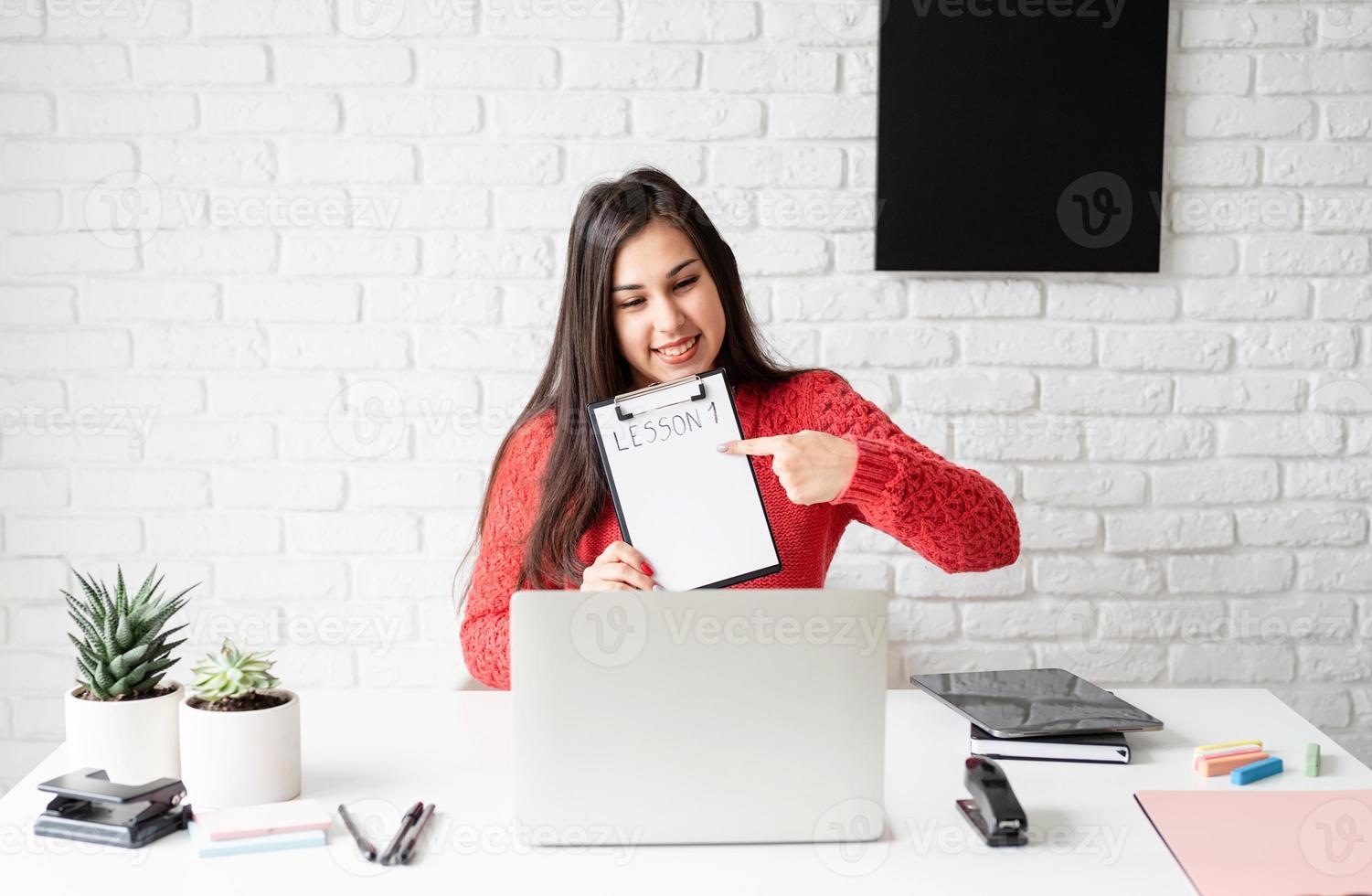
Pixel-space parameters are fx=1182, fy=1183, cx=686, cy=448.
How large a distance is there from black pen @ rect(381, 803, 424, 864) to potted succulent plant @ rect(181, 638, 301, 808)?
0.14 m

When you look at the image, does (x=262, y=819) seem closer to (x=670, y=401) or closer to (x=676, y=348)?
(x=670, y=401)

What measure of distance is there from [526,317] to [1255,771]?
148 cm

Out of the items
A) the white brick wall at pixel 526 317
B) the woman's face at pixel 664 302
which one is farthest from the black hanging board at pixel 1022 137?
the woman's face at pixel 664 302

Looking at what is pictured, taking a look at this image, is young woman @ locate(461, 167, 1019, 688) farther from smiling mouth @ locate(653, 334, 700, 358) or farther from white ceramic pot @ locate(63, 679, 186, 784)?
white ceramic pot @ locate(63, 679, 186, 784)

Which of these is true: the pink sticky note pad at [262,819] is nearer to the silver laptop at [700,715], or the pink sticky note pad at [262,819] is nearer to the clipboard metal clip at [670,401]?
the silver laptop at [700,715]

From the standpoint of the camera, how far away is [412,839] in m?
1.02

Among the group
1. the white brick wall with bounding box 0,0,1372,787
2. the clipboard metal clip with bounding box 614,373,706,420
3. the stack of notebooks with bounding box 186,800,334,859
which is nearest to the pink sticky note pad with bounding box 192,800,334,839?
the stack of notebooks with bounding box 186,800,334,859

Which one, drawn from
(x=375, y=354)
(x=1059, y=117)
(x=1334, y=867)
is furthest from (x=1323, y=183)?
(x=375, y=354)

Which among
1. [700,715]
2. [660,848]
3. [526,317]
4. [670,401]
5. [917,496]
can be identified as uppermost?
[526,317]

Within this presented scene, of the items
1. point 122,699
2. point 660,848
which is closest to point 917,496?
point 660,848

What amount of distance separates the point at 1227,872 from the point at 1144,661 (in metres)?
1.42

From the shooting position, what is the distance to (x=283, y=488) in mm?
2273

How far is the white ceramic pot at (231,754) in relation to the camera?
110 centimetres

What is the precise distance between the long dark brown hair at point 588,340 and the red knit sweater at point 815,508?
46mm
